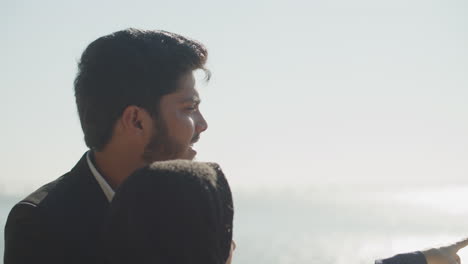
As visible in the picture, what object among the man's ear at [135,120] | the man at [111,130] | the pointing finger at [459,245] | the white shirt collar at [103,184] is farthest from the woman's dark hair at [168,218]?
the white shirt collar at [103,184]

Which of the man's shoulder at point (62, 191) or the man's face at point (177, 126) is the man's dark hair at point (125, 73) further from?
the man's shoulder at point (62, 191)

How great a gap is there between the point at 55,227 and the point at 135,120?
61cm

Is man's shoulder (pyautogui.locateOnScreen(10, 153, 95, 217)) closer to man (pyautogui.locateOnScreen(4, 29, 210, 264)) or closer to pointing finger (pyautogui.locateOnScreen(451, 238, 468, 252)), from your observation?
man (pyautogui.locateOnScreen(4, 29, 210, 264))

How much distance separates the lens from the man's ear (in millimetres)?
3053

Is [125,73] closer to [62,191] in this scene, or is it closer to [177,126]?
[177,126]

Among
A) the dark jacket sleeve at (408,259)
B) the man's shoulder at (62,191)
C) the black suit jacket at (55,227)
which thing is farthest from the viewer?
the man's shoulder at (62,191)

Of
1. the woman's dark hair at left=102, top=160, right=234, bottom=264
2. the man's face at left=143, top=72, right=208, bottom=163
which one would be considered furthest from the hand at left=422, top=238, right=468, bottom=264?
the man's face at left=143, top=72, right=208, bottom=163

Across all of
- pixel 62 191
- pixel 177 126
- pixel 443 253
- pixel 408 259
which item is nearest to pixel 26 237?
pixel 62 191

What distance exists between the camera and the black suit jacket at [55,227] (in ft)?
9.01

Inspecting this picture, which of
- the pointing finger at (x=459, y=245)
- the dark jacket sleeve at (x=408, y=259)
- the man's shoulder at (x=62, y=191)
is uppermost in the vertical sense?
the man's shoulder at (x=62, y=191)

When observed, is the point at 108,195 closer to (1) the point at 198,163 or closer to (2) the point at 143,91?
(2) the point at 143,91

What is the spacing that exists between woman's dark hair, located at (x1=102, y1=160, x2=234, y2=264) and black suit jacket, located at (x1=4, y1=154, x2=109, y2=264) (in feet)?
2.21

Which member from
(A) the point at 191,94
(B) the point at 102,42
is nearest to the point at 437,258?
(A) the point at 191,94

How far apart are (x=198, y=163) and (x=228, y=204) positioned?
16cm
